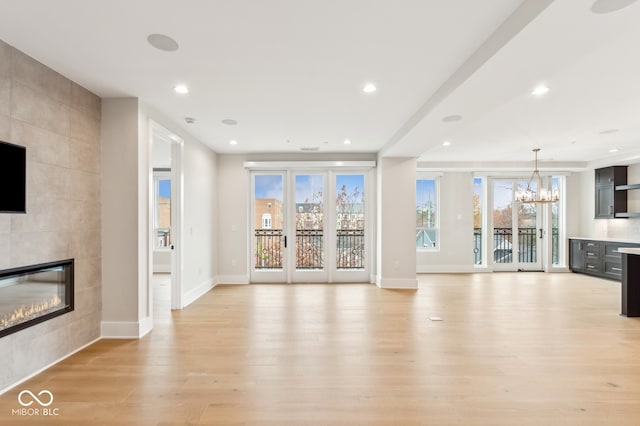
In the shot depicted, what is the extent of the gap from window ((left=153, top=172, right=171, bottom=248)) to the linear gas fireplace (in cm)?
493

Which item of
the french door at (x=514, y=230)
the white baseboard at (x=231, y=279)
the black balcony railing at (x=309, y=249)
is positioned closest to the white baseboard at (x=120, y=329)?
the white baseboard at (x=231, y=279)

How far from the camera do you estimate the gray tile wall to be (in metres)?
2.42

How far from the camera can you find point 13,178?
2408 millimetres

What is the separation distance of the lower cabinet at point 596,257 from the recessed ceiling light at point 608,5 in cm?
665

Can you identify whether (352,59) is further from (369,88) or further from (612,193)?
(612,193)

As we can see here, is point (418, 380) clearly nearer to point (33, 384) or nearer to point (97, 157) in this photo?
point (33, 384)

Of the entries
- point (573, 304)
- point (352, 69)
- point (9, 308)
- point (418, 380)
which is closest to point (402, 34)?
point (352, 69)

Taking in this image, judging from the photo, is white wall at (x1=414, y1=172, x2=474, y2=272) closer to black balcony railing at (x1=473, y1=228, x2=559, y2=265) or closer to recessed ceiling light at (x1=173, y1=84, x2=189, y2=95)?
black balcony railing at (x1=473, y1=228, x2=559, y2=265)

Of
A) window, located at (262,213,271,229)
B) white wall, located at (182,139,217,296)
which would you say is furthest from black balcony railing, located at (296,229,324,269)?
white wall, located at (182,139,217,296)

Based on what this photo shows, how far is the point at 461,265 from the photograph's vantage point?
24.9ft

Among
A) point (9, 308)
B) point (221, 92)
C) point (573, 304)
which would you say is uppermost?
point (221, 92)

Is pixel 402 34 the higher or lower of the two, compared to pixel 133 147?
higher

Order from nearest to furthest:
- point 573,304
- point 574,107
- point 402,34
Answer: point 402,34 < point 574,107 < point 573,304

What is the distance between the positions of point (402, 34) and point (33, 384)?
12.9ft
